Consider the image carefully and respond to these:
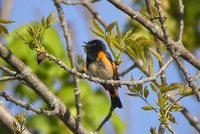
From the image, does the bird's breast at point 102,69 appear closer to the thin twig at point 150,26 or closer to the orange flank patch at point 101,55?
the orange flank patch at point 101,55

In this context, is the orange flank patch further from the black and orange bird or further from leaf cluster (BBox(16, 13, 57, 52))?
leaf cluster (BBox(16, 13, 57, 52))

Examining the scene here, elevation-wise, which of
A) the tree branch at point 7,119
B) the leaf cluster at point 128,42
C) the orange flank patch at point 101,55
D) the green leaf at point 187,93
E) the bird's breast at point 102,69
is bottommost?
the tree branch at point 7,119

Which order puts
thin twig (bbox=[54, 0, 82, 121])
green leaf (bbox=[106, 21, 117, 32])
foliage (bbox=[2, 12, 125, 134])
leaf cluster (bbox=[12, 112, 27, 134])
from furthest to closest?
foliage (bbox=[2, 12, 125, 134])
thin twig (bbox=[54, 0, 82, 121])
green leaf (bbox=[106, 21, 117, 32])
leaf cluster (bbox=[12, 112, 27, 134])

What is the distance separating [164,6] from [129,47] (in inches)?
81.8

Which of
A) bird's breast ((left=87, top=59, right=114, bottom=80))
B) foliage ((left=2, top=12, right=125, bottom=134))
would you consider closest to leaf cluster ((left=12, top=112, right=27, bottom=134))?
foliage ((left=2, top=12, right=125, bottom=134))

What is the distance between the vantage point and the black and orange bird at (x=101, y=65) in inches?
192

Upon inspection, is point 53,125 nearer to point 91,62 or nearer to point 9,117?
point 91,62

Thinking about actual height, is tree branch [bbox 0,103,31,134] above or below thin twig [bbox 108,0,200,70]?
below

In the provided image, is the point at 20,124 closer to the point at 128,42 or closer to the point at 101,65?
the point at 128,42

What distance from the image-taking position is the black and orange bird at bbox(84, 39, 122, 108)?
4879 millimetres

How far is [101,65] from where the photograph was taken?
5004mm

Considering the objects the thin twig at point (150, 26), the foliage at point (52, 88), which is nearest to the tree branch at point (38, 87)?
the thin twig at point (150, 26)

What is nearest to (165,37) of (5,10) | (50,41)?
(50,41)

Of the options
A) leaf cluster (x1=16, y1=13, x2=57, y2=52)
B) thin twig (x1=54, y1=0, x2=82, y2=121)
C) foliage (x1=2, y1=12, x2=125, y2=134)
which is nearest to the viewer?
leaf cluster (x1=16, y1=13, x2=57, y2=52)
